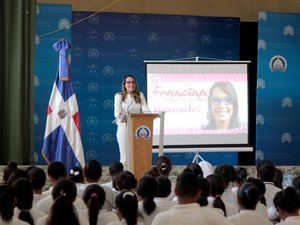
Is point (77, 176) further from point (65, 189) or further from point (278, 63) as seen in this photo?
point (278, 63)

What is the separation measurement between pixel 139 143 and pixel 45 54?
11.2ft

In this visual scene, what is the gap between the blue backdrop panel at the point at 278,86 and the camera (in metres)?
9.28

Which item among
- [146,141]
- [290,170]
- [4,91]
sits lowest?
[290,170]

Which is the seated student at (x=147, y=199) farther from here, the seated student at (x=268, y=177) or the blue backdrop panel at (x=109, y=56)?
the blue backdrop panel at (x=109, y=56)

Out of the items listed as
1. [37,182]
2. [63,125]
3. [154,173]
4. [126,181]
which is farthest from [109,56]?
[37,182]

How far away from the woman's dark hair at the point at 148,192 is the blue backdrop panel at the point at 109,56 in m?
5.85

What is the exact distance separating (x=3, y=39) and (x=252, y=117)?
4.65 metres

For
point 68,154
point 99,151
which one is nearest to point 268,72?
point 99,151

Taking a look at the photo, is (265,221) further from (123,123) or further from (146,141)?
(123,123)

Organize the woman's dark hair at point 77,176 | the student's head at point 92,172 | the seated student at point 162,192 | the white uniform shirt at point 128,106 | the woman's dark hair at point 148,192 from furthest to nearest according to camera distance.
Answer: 1. the white uniform shirt at point 128,106
2. the woman's dark hair at point 77,176
3. the student's head at point 92,172
4. the seated student at point 162,192
5. the woman's dark hair at point 148,192

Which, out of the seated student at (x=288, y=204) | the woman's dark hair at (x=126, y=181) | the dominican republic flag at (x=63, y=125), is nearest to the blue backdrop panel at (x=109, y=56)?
the dominican republic flag at (x=63, y=125)

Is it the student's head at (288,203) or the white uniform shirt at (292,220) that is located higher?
the student's head at (288,203)

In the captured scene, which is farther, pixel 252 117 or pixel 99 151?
pixel 252 117

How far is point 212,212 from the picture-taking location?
275cm
